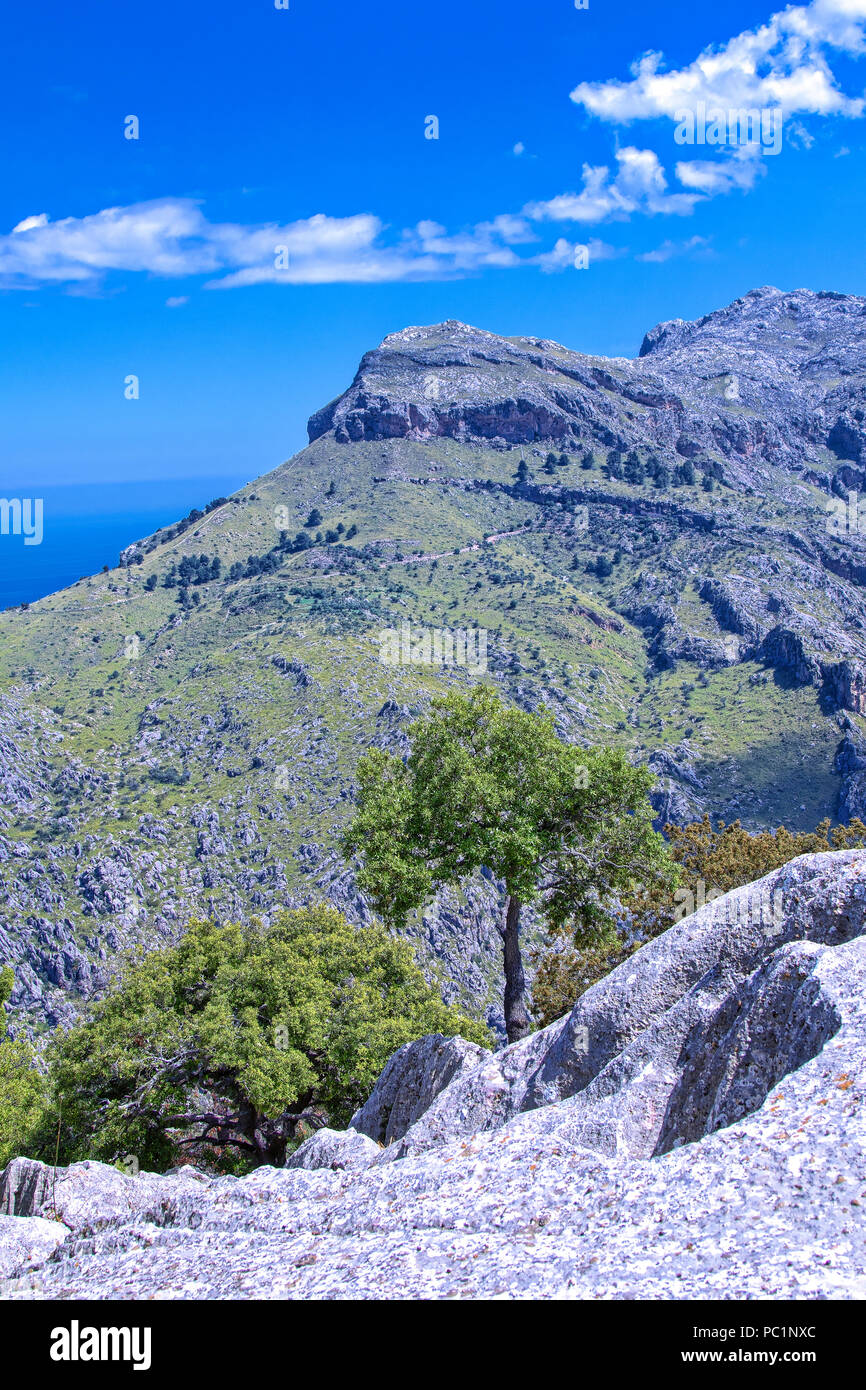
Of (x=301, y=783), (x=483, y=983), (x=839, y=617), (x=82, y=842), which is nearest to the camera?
(x=483, y=983)

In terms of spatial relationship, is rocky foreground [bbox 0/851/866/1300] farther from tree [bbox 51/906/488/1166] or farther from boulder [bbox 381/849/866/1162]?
tree [bbox 51/906/488/1166]

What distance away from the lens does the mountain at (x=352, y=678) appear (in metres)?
77.1

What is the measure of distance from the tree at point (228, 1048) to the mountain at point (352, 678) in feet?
127

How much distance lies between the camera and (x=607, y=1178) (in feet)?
33.5

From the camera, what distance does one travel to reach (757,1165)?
9.22 m

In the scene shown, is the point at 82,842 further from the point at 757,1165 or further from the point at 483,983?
the point at 757,1165

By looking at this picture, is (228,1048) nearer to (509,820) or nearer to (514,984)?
(514,984)

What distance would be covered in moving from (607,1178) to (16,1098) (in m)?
27.2

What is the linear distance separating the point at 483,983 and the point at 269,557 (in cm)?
10329

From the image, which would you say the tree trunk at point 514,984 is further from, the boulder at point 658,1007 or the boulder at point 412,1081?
the boulder at point 658,1007

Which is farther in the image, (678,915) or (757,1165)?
(678,915)

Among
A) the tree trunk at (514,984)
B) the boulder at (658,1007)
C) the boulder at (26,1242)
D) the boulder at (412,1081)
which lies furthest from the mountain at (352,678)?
the boulder at (26,1242)
